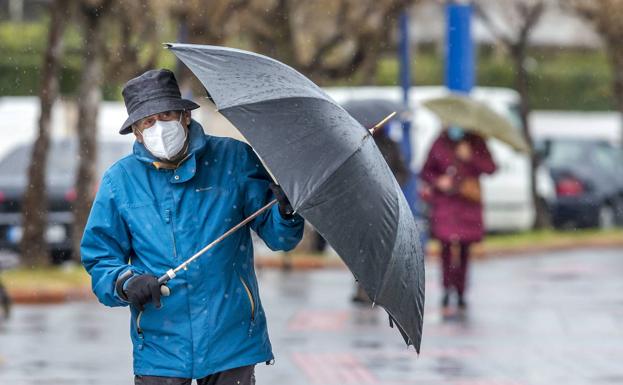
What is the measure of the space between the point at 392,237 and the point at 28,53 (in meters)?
35.5

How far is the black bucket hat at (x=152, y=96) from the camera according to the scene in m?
5.55

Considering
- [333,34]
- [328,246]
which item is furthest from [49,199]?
[333,34]

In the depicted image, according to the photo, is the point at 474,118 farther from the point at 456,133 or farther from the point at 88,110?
the point at 88,110

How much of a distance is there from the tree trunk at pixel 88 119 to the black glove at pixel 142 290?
13291 mm

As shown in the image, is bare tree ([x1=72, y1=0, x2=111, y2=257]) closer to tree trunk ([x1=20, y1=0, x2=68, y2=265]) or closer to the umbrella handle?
tree trunk ([x1=20, y1=0, x2=68, y2=265])

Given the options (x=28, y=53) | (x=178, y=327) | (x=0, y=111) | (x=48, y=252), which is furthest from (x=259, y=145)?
(x=28, y=53)

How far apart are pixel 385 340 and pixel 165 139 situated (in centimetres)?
668

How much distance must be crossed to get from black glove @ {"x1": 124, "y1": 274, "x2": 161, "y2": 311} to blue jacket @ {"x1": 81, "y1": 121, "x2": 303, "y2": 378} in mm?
115

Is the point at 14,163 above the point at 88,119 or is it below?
below

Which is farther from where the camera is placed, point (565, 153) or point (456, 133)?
point (565, 153)

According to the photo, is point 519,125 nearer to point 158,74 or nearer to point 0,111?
point 0,111

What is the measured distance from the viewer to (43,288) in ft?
50.9

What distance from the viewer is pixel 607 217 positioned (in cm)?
2834

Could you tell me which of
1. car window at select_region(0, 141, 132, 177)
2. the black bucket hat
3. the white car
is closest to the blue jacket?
the black bucket hat
